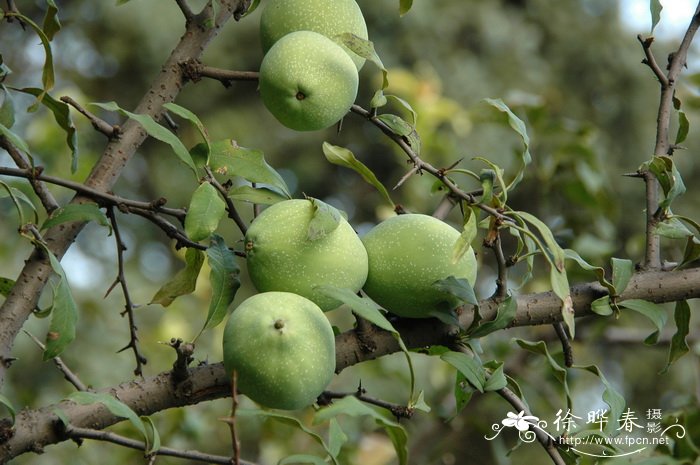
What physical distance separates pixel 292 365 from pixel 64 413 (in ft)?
0.69

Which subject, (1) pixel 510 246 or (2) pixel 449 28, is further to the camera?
(2) pixel 449 28

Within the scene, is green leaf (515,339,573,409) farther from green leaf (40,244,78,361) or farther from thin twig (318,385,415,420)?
green leaf (40,244,78,361)

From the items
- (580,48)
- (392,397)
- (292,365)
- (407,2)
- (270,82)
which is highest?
(580,48)

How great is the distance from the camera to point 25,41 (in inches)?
168

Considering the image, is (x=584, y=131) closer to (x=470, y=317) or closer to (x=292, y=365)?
(x=470, y=317)

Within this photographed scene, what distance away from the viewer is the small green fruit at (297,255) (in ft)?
2.22

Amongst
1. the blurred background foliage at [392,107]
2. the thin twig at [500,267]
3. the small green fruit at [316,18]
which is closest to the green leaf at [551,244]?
the thin twig at [500,267]

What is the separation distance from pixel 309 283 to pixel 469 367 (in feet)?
0.50

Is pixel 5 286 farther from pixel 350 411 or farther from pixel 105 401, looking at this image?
pixel 350 411

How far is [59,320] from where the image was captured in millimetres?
672

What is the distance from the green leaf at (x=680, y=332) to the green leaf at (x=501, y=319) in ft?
0.60

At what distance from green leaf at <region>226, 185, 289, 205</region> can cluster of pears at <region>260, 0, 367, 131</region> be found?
0.22ft

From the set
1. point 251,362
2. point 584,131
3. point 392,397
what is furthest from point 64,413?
point 392,397

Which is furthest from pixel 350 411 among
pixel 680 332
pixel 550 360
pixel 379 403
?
pixel 680 332
